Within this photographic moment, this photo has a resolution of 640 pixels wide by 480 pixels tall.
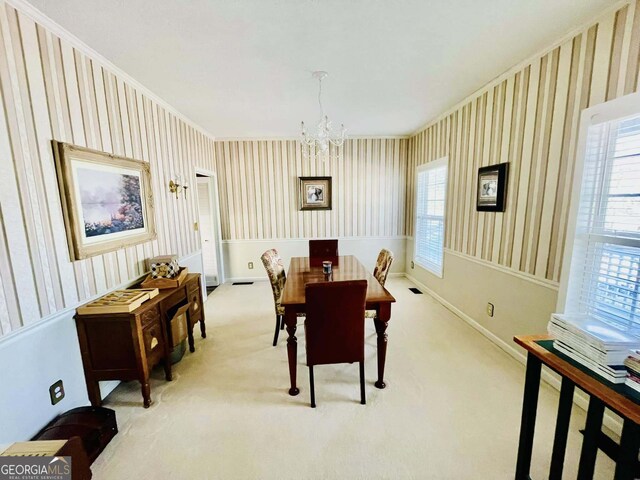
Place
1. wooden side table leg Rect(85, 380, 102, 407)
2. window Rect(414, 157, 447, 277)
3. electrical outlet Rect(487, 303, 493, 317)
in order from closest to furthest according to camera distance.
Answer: wooden side table leg Rect(85, 380, 102, 407) → electrical outlet Rect(487, 303, 493, 317) → window Rect(414, 157, 447, 277)

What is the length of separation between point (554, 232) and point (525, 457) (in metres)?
1.59

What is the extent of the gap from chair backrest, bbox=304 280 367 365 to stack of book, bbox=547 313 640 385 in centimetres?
98

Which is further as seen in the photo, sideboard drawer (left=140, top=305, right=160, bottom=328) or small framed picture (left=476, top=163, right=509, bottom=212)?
small framed picture (left=476, top=163, right=509, bottom=212)

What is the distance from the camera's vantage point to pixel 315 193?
16.0ft

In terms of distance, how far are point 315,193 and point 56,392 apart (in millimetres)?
4035

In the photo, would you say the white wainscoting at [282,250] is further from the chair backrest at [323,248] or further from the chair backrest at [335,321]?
the chair backrest at [335,321]

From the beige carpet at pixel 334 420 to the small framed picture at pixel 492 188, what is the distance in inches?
57.0

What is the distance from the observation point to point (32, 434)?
1.50 metres

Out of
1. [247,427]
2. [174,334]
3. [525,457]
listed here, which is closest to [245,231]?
[174,334]

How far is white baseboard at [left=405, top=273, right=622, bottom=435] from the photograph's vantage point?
1.68 meters

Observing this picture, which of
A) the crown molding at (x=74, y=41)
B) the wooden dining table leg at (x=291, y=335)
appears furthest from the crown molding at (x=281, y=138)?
the wooden dining table leg at (x=291, y=335)

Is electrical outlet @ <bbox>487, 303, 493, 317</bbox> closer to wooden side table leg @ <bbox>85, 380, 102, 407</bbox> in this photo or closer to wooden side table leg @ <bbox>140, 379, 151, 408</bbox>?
wooden side table leg @ <bbox>140, 379, 151, 408</bbox>

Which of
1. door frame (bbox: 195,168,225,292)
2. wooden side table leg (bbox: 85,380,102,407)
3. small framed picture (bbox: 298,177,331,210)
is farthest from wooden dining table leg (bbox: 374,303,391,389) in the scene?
door frame (bbox: 195,168,225,292)

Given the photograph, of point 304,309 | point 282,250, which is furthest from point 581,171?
point 282,250
